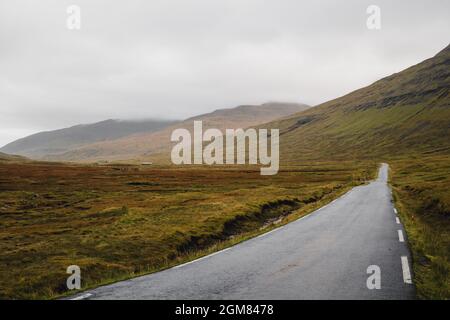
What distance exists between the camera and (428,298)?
412 inches

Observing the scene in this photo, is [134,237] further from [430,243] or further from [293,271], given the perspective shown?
[430,243]

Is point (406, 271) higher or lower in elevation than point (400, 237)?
higher

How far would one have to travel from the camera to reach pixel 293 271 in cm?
1337

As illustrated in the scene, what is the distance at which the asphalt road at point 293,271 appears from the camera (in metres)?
11.1

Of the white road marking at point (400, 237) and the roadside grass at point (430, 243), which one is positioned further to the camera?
the white road marking at point (400, 237)

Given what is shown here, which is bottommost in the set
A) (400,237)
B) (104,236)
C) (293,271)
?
(104,236)

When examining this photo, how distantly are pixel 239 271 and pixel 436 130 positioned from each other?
210m

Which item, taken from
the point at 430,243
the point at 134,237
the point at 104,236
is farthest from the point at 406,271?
the point at 104,236

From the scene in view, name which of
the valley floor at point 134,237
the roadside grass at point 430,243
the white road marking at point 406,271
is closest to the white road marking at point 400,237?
the roadside grass at point 430,243

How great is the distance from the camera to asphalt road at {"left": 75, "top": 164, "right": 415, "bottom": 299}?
11055mm

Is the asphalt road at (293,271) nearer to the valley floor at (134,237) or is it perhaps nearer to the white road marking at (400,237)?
the white road marking at (400,237)

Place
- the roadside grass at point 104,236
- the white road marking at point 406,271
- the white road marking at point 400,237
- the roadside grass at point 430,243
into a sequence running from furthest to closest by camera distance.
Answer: the white road marking at point 400,237 < the roadside grass at point 104,236 < the white road marking at point 406,271 < the roadside grass at point 430,243

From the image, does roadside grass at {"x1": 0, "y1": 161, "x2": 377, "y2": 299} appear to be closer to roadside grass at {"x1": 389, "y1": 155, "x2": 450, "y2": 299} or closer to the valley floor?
the valley floor
